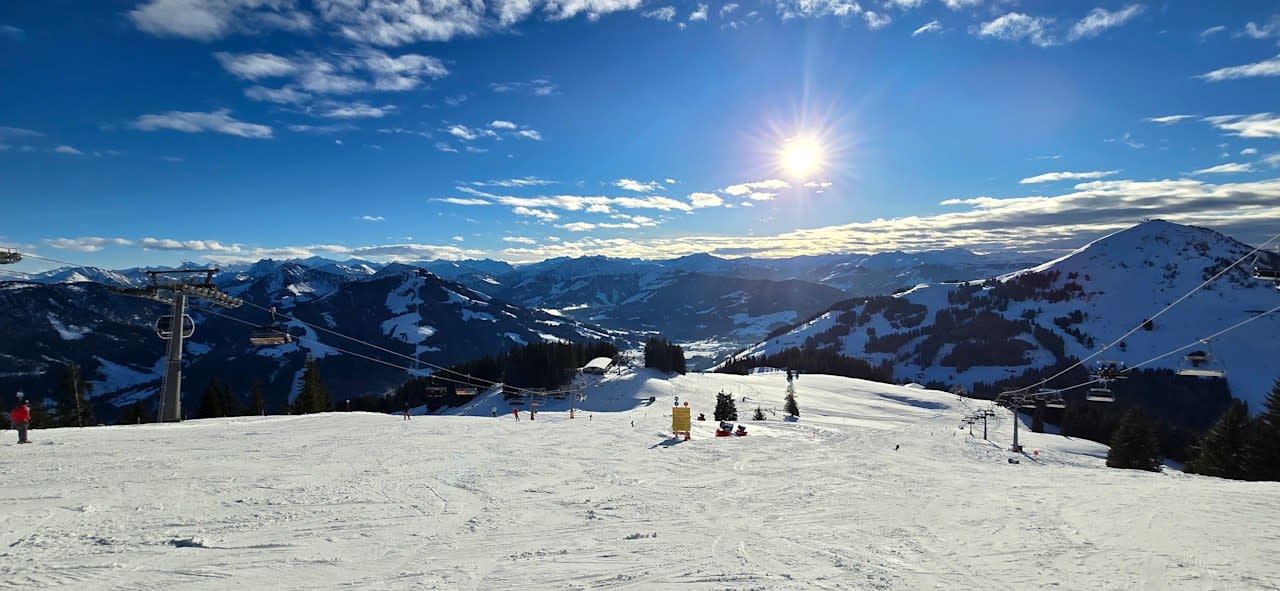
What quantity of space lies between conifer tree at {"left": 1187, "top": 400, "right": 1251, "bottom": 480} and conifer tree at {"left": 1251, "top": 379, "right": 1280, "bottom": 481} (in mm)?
877

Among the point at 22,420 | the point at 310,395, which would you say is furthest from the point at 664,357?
the point at 22,420

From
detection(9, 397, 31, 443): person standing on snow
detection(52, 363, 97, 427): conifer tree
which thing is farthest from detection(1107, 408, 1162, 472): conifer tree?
detection(52, 363, 97, 427): conifer tree

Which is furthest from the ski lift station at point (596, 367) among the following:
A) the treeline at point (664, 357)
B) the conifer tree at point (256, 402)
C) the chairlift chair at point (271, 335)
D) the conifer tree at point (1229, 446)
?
the conifer tree at point (1229, 446)

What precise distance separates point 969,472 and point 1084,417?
306ft

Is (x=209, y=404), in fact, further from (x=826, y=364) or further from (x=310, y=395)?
(x=826, y=364)

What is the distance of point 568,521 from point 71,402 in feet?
244

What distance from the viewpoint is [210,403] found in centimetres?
6325

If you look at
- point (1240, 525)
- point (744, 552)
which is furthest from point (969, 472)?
point (744, 552)

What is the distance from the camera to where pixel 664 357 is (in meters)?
112

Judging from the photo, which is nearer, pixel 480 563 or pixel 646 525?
pixel 480 563

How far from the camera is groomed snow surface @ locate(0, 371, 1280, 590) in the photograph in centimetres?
948

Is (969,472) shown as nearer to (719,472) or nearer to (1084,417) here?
(719,472)

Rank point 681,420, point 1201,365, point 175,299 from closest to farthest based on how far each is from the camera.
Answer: point 1201,365, point 681,420, point 175,299

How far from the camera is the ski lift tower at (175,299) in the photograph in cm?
3002
